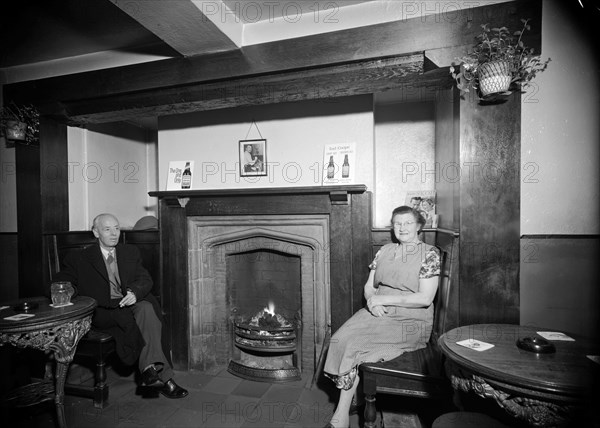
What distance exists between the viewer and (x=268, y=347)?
3.29 metres

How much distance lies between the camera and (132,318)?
9.44ft

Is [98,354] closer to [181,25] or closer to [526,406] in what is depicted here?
[181,25]

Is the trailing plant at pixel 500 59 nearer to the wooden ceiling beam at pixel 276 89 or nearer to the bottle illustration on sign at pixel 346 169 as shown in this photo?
the wooden ceiling beam at pixel 276 89

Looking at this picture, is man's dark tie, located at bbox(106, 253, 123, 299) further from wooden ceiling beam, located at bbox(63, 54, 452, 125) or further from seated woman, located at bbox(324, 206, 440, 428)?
seated woman, located at bbox(324, 206, 440, 428)

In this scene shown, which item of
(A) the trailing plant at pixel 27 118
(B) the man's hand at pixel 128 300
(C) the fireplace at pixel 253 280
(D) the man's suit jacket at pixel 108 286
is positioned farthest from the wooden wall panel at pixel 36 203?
(C) the fireplace at pixel 253 280

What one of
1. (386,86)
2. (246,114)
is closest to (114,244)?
(246,114)

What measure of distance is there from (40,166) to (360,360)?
3397 millimetres

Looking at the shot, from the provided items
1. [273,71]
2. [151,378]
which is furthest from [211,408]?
[273,71]

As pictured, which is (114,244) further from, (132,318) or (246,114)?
(246,114)

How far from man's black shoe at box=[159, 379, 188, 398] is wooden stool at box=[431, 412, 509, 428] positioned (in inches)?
84.3

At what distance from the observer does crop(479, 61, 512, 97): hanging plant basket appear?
1957 mm

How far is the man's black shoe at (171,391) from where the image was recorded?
2.86m

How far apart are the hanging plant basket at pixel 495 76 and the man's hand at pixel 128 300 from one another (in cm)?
305

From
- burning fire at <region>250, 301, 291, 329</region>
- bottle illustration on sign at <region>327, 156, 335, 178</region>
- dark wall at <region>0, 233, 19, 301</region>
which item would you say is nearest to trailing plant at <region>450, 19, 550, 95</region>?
bottle illustration on sign at <region>327, 156, 335, 178</region>
